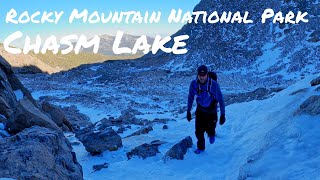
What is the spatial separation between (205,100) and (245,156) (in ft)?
5.47

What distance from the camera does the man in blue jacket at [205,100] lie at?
343 inches

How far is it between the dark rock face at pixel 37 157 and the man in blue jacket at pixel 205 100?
11.6 feet

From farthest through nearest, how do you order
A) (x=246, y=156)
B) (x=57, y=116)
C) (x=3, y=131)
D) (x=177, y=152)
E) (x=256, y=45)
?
(x=256, y=45) < (x=57, y=116) < (x=3, y=131) < (x=177, y=152) < (x=246, y=156)

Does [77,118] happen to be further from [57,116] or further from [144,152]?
[144,152]

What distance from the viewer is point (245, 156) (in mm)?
8500

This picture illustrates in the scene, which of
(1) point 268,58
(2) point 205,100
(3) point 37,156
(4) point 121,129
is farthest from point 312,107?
(1) point 268,58

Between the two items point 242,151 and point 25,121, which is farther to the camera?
point 25,121

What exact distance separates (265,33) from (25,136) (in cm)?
7612

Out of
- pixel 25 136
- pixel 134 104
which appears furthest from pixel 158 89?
pixel 25 136

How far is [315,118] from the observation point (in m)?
8.03

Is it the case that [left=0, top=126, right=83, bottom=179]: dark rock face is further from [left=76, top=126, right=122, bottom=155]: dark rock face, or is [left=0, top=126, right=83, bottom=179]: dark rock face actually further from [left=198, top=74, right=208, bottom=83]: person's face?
[left=76, top=126, right=122, bottom=155]: dark rock face

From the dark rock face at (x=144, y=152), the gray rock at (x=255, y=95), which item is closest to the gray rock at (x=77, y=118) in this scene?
the gray rock at (x=255, y=95)

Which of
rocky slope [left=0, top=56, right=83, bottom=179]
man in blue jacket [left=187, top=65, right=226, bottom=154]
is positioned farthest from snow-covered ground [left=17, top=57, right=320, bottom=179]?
rocky slope [left=0, top=56, right=83, bottom=179]

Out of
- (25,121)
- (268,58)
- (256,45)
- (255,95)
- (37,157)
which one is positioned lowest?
(255,95)
